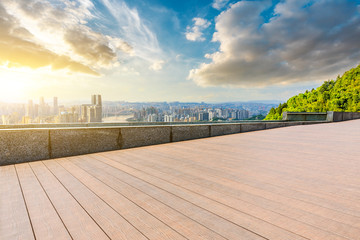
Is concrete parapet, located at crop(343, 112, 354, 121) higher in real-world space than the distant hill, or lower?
lower

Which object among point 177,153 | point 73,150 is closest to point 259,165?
point 177,153

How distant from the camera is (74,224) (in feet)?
6.18

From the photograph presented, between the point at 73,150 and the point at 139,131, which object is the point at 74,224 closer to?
the point at 73,150

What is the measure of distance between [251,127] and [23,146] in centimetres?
871

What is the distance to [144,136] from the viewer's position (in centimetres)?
593

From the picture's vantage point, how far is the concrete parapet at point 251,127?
9.24 metres

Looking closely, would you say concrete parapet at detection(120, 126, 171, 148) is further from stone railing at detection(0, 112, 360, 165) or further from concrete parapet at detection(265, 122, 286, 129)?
concrete parapet at detection(265, 122, 286, 129)

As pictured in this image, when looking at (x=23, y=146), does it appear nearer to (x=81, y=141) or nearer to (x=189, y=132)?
(x=81, y=141)

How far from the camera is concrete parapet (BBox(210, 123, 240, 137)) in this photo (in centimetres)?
781

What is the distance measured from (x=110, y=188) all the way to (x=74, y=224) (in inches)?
33.7

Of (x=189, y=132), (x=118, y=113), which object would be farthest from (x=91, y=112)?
(x=189, y=132)

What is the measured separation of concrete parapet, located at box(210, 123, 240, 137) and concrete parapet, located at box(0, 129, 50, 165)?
5392 mm

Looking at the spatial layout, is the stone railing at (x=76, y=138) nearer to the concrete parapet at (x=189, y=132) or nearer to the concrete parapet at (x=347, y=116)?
the concrete parapet at (x=189, y=132)

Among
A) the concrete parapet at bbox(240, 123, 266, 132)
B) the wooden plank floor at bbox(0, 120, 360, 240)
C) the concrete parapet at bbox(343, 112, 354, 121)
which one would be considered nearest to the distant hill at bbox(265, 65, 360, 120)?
the concrete parapet at bbox(343, 112, 354, 121)
